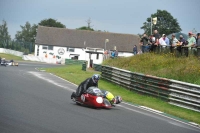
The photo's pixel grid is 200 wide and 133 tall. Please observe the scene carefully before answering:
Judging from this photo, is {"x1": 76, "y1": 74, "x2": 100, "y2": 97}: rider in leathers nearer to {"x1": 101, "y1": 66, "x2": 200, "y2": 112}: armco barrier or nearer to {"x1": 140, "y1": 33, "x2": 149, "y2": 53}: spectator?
{"x1": 101, "y1": 66, "x2": 200, "y2": 112}: armco barrier

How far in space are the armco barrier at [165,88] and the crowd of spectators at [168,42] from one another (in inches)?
109

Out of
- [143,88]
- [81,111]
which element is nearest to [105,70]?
[143,88]

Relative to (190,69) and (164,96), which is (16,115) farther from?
(190,69)

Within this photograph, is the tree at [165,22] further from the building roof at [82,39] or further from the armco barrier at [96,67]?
the armco barrier at [96,67]

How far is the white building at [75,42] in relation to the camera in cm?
9350

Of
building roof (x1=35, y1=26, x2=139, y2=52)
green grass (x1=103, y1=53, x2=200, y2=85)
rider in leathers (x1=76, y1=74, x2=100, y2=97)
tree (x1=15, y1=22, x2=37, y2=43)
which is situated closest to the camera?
rider in leathers (x1=76, y1=74, x2=100, y2=97)

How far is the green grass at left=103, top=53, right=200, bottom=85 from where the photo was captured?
22.2 meters

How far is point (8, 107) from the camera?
532 inches

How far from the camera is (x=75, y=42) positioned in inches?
3760

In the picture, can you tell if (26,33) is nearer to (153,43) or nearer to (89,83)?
(153,43)

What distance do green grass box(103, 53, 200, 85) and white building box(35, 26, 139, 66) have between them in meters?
61.3

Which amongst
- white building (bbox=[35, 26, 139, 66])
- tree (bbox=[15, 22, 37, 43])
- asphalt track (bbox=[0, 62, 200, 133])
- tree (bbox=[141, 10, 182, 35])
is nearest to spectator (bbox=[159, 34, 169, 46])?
asphalt track (bbox=[0, 62, 200, 133])

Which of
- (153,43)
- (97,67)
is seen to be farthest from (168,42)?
(97,67)

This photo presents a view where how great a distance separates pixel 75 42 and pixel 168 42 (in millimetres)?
69147
